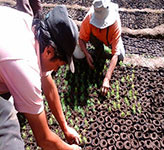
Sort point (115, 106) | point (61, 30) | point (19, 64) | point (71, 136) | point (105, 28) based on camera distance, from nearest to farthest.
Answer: point (19, 64)
point (61, 30)
point (71, 136)
point (115, 106)
point (105, 28)

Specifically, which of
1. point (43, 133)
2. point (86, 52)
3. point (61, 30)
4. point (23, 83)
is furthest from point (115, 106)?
point (23, 83)

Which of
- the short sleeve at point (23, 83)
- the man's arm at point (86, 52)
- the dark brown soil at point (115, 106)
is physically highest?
the short sleeve at point (23, 83)

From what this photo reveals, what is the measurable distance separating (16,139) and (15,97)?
45cm

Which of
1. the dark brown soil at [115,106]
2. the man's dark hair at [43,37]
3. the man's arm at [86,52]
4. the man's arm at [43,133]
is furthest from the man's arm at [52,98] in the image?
the man's arm at [86,52]

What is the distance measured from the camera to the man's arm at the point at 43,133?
5.42 ft

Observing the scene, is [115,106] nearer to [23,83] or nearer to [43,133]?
A: [43,133]

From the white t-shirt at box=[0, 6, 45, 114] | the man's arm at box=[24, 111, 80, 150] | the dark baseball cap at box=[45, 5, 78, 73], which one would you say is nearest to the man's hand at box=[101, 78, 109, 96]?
the man's arm at box=[24, 111, 80, 150]

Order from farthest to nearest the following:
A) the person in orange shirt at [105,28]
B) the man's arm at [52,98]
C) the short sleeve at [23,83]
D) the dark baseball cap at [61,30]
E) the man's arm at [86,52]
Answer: the man's arm at [86,52] < the person in orange shirt at [105,28] < the man's arm at [52,98] < the dark baseball cap at [61,30] < the short sleeve at [23,83]

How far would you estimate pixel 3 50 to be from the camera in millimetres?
1446

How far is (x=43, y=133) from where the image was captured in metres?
1.72

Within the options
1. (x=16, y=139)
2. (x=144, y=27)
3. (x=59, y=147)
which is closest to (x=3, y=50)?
(x=16, y=139)

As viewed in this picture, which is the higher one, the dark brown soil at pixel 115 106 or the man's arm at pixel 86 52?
the man's arm at pixel 86 52

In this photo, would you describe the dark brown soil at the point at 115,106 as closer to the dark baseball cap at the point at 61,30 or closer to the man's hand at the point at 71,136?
the man's hand at the point at 71,136

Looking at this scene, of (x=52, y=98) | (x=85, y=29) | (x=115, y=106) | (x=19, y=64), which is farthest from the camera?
(x=85, y=29)
